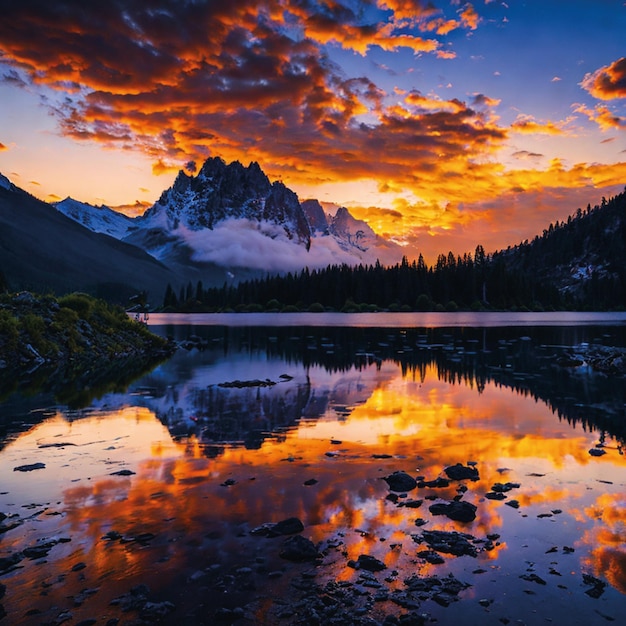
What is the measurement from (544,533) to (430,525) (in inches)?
92.1

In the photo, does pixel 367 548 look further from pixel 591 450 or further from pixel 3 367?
pixel 3 367

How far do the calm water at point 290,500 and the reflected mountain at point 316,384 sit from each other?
257 mm

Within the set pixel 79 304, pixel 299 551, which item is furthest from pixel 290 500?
pixel 79 304

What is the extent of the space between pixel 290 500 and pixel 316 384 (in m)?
19.1

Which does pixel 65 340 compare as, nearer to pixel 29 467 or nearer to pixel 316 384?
pixel 316 384

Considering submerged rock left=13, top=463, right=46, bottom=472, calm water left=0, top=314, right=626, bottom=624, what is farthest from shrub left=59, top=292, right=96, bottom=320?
submerged rock left=13, top=463, right=46, bottom=472

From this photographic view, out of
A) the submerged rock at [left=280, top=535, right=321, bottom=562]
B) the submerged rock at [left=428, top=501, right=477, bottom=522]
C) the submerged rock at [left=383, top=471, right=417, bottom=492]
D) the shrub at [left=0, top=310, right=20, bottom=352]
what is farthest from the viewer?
the shrub at [left=0, top=310, right=20, bottom=352]

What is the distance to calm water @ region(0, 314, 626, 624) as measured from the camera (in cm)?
801

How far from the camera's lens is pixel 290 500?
39.1ft

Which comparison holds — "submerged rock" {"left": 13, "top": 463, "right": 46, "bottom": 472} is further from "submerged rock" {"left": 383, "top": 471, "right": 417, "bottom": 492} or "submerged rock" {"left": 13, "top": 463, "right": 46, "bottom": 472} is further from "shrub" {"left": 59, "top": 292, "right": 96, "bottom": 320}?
"shrub" {"left": 59, "top": 292, "right": 96, "bottom": 320}

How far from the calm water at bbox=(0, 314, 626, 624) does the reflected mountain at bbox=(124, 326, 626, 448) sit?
257 millimetres

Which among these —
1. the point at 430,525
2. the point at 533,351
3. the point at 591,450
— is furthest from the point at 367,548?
the point at 533,351

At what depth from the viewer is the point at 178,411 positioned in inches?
882

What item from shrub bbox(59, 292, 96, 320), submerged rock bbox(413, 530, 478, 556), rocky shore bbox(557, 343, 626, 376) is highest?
shrub bbox(59, 292, 96, 320)
